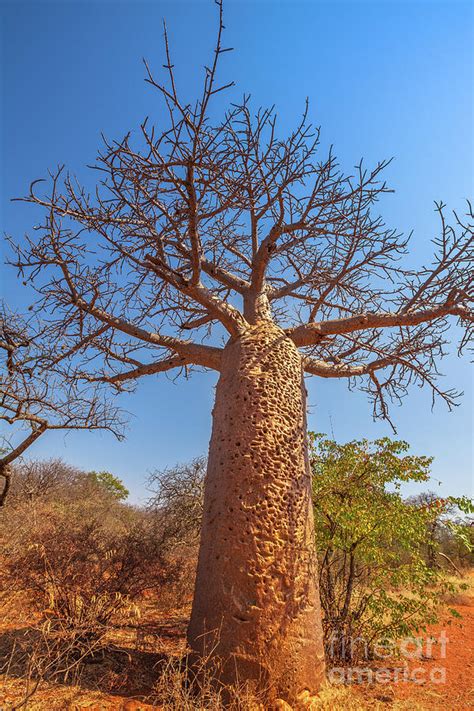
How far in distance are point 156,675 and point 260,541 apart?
1.11 metres

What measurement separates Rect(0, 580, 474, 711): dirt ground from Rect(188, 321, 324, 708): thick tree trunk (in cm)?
30

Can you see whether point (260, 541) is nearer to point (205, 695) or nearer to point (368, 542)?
point (205, 695)

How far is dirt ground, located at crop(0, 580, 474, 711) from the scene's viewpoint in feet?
7.33

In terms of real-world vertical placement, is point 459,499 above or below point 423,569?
above

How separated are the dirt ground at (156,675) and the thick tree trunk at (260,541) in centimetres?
30

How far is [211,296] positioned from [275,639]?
2.38 meters

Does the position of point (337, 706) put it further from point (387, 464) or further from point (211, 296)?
point (211, 296)

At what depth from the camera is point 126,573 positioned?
3.63 m

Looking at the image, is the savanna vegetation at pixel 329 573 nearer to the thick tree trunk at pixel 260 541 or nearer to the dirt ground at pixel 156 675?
the dirt ground at pixel 156 675

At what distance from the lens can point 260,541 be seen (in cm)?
255

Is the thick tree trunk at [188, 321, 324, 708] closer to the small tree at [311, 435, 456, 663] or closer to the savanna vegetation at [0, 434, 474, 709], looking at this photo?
the savanna vegetation at [0, 434, 474, 709]

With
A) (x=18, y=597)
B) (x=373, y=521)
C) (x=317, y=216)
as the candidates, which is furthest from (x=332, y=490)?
(x=18, y=597)

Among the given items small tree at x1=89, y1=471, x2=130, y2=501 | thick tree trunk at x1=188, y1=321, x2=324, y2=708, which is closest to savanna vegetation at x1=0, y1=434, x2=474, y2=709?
thick tree trunk at x1=188, y1=321, x2=324, y2=708

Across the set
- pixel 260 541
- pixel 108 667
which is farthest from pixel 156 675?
pixel 260 541
